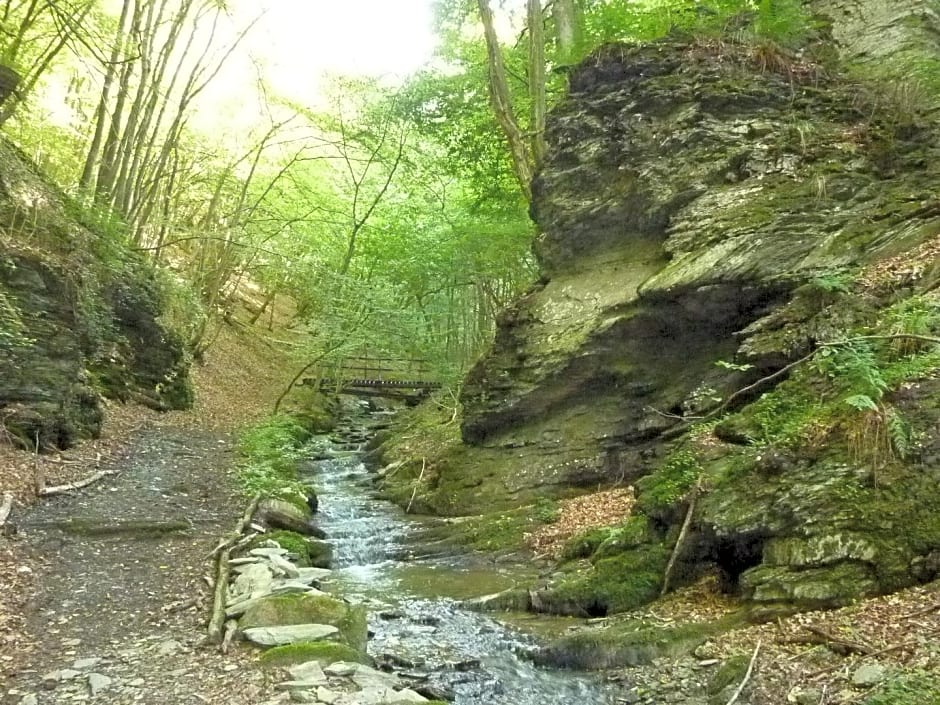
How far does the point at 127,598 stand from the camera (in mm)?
6633

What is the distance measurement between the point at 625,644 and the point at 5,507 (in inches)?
276

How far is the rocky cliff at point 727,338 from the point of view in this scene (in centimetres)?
632

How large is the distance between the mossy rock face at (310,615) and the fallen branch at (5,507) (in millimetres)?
3465

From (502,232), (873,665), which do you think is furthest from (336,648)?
(502,232)

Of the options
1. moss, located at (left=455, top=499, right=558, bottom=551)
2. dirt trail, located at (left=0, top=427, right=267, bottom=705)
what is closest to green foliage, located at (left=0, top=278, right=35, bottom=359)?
dirt trail, located at (left=0, top=427, right=267, bottom=705)

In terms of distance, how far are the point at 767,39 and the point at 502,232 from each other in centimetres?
707

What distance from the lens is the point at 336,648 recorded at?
555 centimetres

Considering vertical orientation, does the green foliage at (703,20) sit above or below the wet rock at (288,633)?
above

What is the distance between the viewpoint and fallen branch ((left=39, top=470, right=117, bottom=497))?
8732 millimetres

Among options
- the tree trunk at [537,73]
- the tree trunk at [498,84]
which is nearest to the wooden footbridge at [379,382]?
the tree trunk at [537,73]

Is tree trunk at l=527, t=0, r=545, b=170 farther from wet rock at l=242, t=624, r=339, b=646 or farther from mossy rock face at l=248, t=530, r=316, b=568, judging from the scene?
wet rock at l=242, t=624, r=339, b=646

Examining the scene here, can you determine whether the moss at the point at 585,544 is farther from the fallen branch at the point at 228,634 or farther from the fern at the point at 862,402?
the fallen branch at the point at 228,634

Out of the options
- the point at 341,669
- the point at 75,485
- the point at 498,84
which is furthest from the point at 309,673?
the point at 498,84

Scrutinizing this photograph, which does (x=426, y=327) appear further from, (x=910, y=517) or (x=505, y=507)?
(x=910, y=517)
